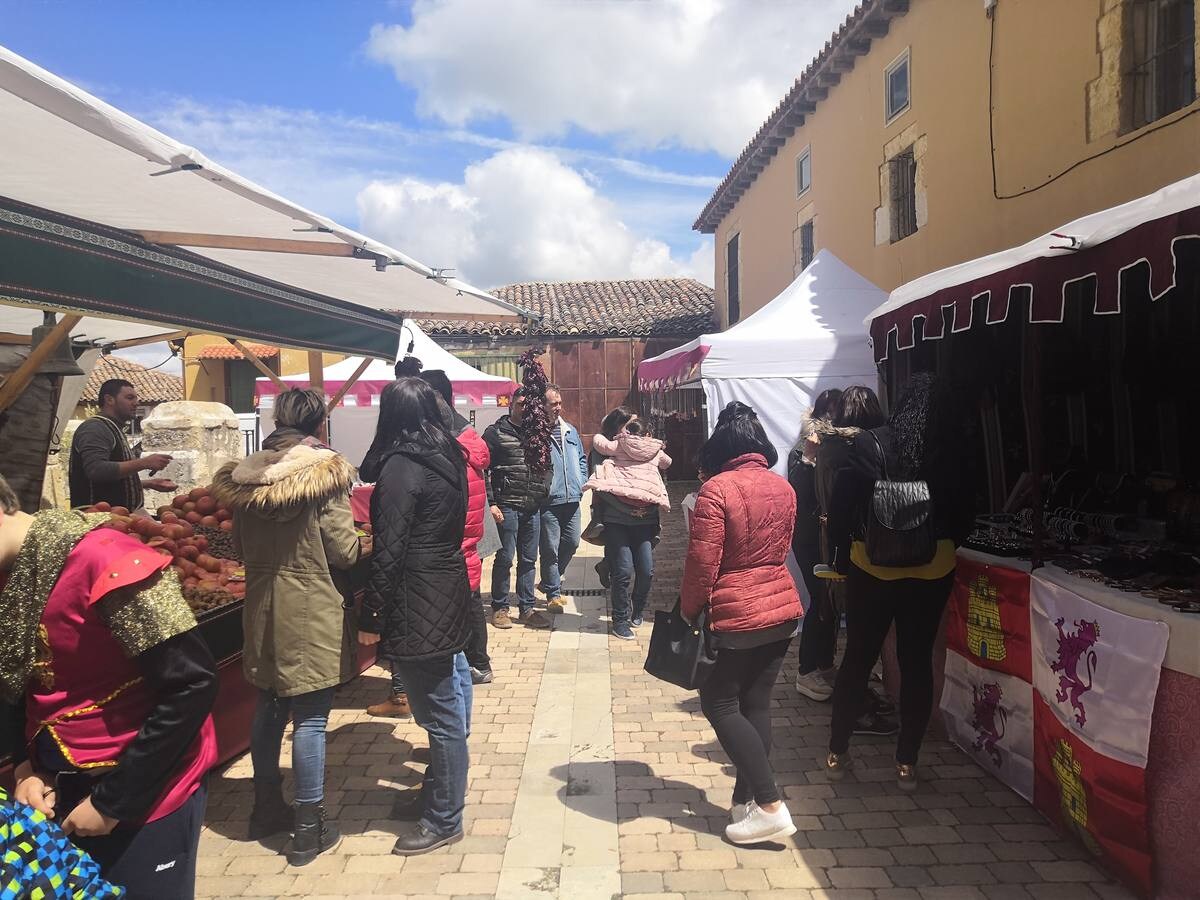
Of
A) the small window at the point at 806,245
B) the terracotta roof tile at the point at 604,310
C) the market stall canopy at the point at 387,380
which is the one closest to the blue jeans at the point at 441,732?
the market stall canopy at the point at 387,380

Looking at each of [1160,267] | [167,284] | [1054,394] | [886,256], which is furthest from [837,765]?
[886,256]

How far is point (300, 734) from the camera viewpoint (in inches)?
115

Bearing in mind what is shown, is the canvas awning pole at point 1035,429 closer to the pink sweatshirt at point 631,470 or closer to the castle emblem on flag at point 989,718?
the castle emblem on flag at point 989,718

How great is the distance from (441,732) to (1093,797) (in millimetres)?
2423

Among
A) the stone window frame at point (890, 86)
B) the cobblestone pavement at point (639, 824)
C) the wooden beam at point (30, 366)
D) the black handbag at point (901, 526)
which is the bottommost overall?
the cobblestone pavement at point (639, 824)

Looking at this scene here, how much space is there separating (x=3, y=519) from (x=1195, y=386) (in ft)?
17.8

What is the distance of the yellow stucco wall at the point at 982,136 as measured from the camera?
5645mm

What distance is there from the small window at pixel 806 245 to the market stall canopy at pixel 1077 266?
28.0 feet

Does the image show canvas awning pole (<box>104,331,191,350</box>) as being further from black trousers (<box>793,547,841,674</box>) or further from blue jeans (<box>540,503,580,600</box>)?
black trousers (<box>793,547,841,674</box>)

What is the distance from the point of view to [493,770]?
146 inches

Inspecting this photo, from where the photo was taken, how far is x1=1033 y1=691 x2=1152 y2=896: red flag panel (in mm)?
2564

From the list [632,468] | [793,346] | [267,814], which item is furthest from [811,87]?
[267,814]

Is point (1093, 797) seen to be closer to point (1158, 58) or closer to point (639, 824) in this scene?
point (639, 824)

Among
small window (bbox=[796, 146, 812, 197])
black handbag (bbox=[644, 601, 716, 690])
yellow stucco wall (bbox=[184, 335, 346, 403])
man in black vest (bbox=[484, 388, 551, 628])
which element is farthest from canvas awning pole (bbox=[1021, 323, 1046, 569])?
yellow stucco wall (bbox=[184, 335, 346, 403])
